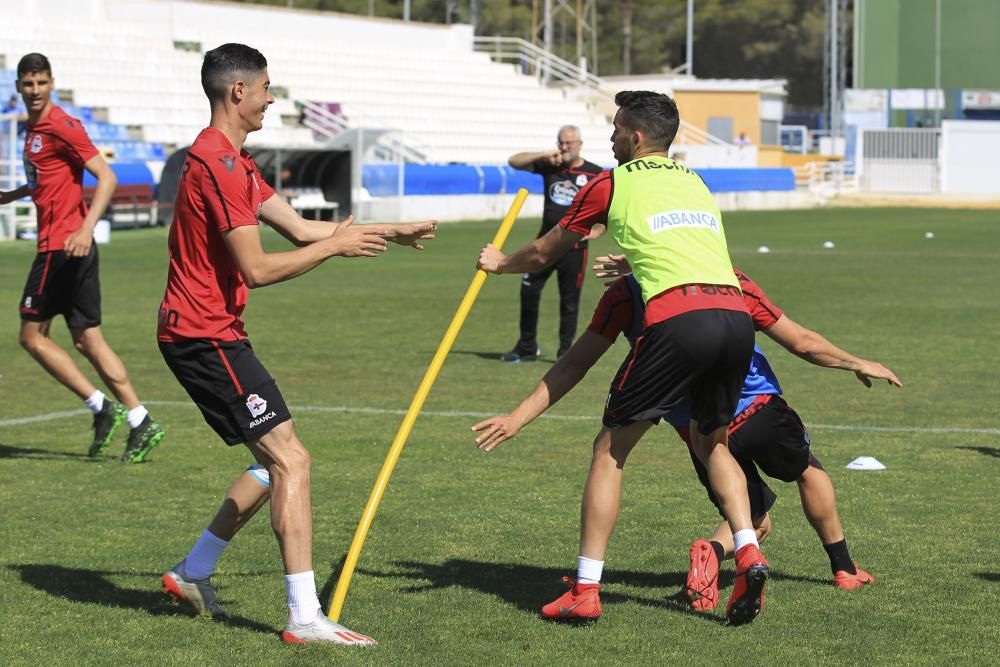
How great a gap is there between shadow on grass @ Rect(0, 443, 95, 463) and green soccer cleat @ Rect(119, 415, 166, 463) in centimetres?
24

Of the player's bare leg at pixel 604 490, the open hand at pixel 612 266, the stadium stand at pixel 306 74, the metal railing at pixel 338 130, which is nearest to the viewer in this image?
the player's bare leg at pixel 604 490

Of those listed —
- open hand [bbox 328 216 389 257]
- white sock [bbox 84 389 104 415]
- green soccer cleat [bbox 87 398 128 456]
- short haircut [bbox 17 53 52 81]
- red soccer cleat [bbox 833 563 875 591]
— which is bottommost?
red soccer cleat [bbox 833 563 875 591]

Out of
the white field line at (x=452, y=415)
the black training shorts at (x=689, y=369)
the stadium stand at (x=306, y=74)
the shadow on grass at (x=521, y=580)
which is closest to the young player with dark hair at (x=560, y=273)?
the white field line at (x=452, y=415)

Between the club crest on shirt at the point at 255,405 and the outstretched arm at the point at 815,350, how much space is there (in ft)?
6.33

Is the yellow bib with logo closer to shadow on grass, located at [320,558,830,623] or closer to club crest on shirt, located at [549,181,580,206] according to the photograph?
shadow on grass, located at [320,558,830,623]

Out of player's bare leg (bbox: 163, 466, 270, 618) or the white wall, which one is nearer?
player's bare leg (bbox: 163, 466, 270, 618)

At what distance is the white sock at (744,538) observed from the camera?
5750 mm

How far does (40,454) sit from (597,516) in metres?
4.85

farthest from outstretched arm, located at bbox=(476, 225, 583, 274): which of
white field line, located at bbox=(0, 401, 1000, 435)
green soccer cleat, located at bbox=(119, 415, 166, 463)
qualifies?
white field line, located at bbox=(0, 401, 1000, 435)

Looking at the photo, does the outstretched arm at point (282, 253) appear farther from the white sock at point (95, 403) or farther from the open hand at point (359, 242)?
the white sock at point (95, 403)

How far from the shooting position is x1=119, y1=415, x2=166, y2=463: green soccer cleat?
30.5 ft

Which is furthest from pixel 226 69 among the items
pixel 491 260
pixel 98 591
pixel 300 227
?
pixel 98 591

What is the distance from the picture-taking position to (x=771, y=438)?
6.20 meters

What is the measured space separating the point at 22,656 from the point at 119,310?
13.3m
